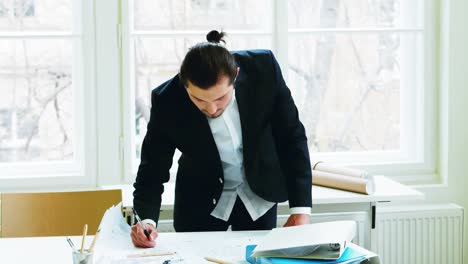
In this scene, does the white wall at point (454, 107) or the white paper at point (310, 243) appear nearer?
the white paper at point (310, 243)

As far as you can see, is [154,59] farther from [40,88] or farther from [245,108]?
[245,108]

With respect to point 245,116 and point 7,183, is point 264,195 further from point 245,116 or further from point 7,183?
point 7,183

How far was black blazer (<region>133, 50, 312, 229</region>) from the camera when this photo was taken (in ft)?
7.02

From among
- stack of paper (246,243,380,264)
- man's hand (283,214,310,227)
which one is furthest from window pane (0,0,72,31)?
stack of paper (246,243,380,264)

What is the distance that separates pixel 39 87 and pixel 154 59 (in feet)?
1.84

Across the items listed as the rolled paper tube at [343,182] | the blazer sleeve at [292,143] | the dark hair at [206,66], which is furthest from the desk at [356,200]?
the dark hair at [206,66]

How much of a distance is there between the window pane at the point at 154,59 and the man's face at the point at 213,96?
58.4 inches

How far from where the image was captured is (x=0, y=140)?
340cm

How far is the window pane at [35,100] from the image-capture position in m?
3.36

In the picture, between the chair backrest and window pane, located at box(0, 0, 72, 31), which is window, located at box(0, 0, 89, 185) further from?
the chair backrest

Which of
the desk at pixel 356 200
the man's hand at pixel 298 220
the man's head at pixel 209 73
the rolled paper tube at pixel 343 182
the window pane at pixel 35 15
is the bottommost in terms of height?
the desk at pixel 356 200

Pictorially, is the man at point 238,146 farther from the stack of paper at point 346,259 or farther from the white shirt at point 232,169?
the stack of paper at point 346,259

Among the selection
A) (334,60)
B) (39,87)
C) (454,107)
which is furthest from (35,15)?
(454,107)

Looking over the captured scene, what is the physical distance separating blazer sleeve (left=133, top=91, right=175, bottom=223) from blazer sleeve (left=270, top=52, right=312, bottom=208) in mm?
353
